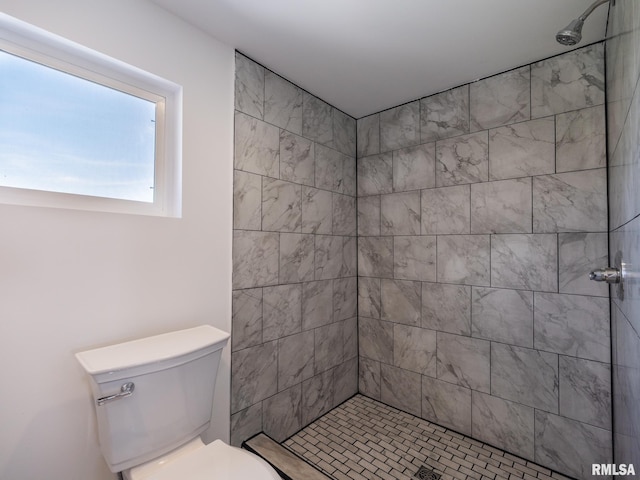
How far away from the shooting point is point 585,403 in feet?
5.64

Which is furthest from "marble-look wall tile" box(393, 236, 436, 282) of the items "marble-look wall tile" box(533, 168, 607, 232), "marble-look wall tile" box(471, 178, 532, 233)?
"marble-look wall tile" box(533, 168, 607, 232)

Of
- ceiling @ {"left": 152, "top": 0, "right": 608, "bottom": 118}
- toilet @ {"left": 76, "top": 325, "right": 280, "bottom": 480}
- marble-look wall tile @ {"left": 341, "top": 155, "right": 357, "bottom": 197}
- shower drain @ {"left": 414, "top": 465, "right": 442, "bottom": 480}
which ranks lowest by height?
shower drain @ {"left": 414, "top": 465, "right": 442, "bottom": 480}

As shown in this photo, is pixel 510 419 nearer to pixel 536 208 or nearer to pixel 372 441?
pixel 372 441

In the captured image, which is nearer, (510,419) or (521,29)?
(521,29)

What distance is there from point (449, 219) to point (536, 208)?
0.52m

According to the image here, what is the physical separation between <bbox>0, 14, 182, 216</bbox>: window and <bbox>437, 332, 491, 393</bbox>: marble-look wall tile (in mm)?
1980

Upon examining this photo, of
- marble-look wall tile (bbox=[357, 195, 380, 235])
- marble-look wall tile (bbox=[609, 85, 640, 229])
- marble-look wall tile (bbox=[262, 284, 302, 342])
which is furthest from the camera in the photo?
marble-look wall tile (bbox=[357, 195, 380, 235])

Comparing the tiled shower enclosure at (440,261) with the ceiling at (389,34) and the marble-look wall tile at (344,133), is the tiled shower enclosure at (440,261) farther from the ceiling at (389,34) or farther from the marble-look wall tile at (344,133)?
the ceiling at (389,34)

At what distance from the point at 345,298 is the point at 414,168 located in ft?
3.90

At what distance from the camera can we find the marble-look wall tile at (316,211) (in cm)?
226

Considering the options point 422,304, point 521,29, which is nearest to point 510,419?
point 422,304

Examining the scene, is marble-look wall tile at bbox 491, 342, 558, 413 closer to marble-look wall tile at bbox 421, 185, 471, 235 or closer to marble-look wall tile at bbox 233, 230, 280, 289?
marble-look wall tile at bbox 421, 185, 471, 235

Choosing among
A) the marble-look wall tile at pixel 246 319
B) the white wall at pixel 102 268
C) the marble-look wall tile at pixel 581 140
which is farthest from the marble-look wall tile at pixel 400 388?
the marble-look wall tile at pixel 581 140

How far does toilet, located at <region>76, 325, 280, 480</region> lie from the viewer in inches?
44.8
